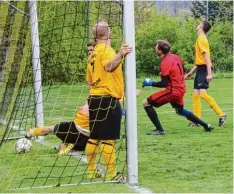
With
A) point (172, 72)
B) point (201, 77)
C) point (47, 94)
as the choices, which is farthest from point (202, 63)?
point (47, 94)

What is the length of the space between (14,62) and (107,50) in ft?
20.6

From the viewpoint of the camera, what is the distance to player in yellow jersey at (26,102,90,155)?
24.1ft

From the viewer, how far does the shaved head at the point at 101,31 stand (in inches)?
247

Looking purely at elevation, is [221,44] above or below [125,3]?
below

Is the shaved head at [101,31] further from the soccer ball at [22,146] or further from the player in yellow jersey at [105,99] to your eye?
the soccer ball at [22,146]

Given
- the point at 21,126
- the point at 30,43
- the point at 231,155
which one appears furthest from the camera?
the point at 21,126

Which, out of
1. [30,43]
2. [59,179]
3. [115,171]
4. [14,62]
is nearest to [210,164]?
[115,171]

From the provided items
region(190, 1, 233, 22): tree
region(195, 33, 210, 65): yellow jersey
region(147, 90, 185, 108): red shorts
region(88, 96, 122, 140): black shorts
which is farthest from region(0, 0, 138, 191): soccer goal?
region(190, 1, 233, 22): tree

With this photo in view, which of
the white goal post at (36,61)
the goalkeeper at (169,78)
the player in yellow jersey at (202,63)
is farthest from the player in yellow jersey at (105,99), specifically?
the player in yellow jersey at (202,63)

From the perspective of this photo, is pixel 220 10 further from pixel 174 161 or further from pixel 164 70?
pixel 174 161

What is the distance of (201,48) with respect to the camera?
34.5 ft

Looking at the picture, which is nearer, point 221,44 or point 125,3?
point 125,3

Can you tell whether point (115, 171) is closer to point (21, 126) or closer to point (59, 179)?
point (59, 179)

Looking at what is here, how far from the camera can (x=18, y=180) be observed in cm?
633
